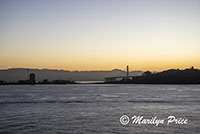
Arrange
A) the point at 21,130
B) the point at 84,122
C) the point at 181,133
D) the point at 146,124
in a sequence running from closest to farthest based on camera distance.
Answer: the point at 181,133 < the point at 21,130 < the point at 146,124 < the point at 84,122

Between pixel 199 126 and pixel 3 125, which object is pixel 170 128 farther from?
pixel 3 125

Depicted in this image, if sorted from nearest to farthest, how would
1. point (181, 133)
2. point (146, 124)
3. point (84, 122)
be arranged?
1. point (181, 133)
2. point (146, 124)
3. point (84, 122)

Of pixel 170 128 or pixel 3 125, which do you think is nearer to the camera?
pixel 170 128

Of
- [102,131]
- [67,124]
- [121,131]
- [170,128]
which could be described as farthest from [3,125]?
[170,128]

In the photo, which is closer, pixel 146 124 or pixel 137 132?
pixel 137 132

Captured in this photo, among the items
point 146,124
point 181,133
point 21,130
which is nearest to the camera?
point 181,133

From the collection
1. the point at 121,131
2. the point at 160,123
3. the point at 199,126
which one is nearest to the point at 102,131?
the point at 121,131

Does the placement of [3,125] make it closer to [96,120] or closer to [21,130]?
[21,130]

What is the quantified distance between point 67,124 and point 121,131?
18.8 ft

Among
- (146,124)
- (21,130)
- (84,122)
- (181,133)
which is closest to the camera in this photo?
(181,133)

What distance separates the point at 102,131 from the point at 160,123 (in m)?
6.06

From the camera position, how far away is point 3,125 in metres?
23.8

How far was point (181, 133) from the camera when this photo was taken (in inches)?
801

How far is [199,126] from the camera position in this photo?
22.7 m
